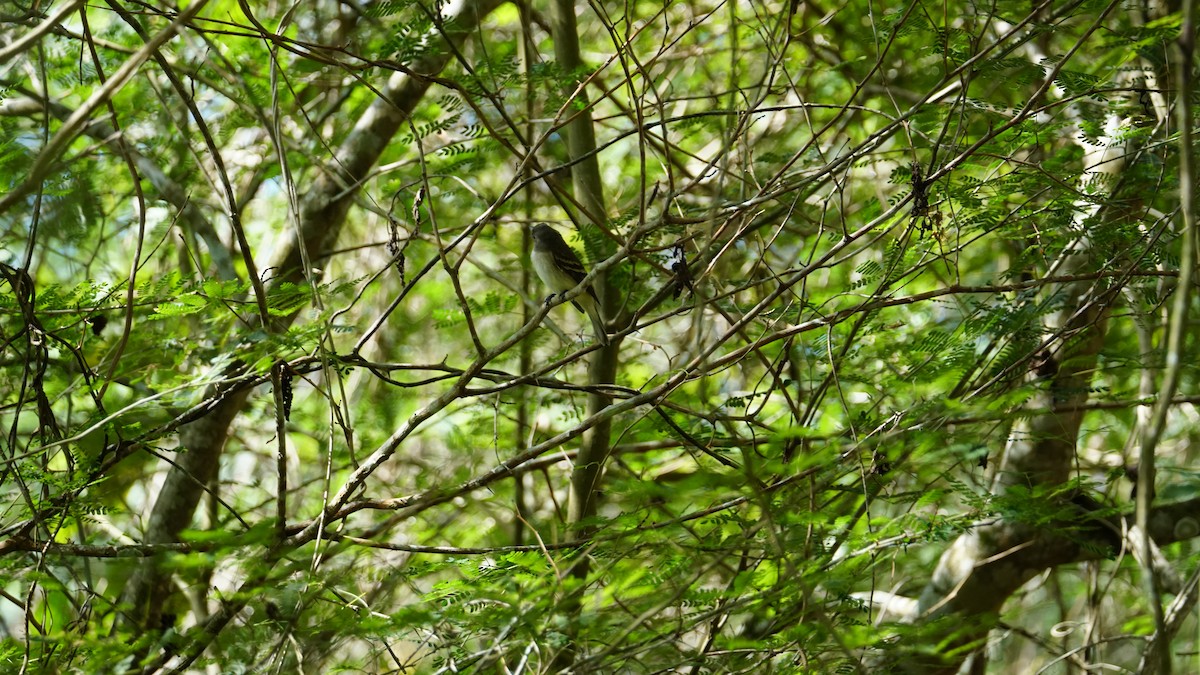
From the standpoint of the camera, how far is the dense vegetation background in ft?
8.69

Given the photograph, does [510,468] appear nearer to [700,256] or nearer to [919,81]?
[700,256]

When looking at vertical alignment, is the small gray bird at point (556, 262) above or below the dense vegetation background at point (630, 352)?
above

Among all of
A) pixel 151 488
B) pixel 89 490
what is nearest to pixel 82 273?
pixel 151 488

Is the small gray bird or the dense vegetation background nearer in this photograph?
the dense vegetation background

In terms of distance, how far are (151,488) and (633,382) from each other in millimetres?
3876

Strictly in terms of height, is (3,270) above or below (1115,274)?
above

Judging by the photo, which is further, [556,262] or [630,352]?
[630,352]

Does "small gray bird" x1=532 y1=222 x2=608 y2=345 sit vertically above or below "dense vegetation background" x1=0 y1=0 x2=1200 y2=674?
above

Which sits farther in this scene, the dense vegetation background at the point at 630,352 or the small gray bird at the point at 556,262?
the small gray bird at the point at 556,262

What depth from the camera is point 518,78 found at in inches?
156

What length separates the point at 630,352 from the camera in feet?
23.3

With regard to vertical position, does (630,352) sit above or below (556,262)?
above

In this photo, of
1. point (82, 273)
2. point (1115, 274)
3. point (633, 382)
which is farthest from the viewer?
point (633, 382)

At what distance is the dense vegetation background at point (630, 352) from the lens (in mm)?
2648
